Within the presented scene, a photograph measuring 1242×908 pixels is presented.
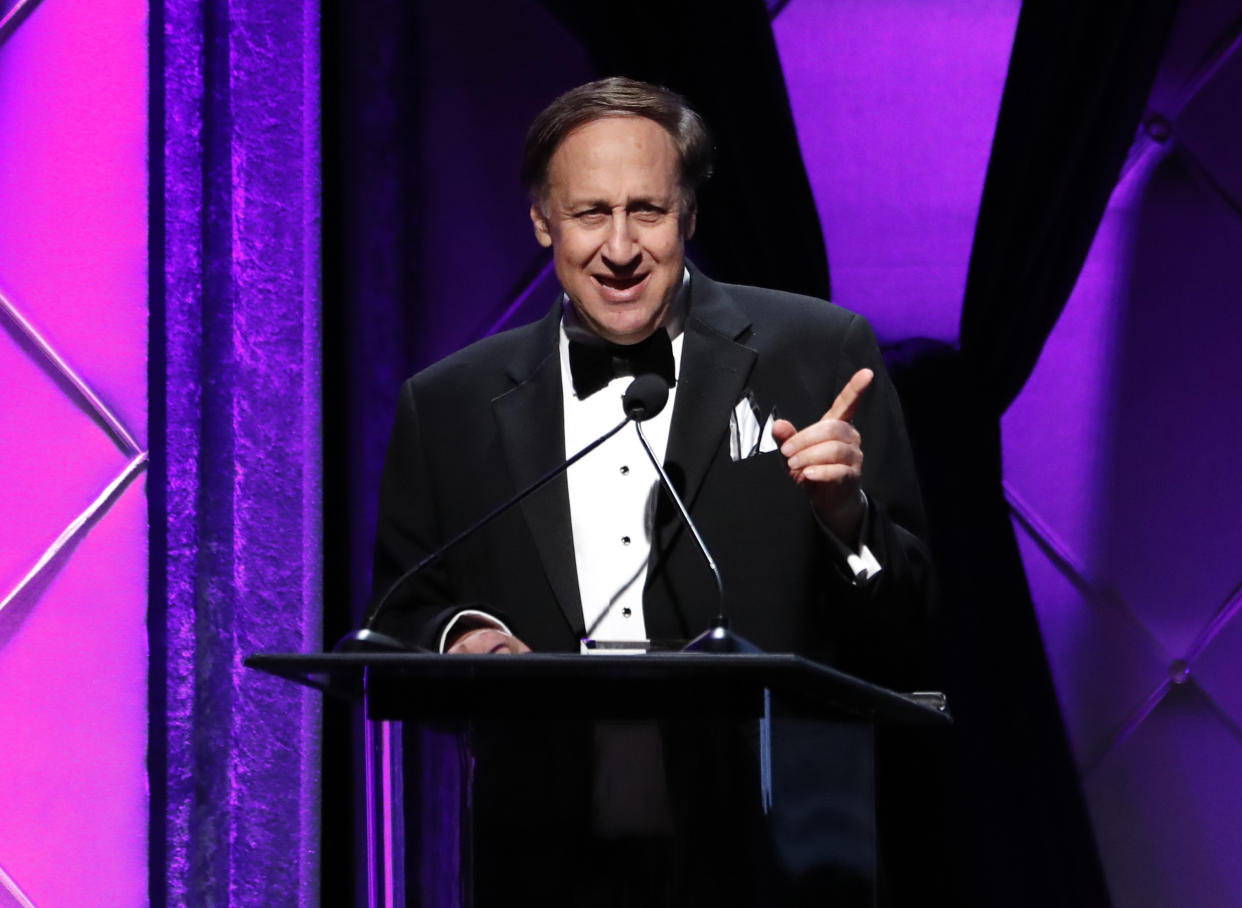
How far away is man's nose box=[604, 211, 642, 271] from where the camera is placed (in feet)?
5.50

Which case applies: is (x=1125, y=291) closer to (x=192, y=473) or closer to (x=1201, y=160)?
(x=1201, y=160)

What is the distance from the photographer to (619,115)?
170cm

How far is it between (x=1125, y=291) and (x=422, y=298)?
105 cm

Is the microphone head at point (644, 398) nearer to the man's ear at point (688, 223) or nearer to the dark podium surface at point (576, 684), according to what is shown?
the dark podium surface at point (576, 684)

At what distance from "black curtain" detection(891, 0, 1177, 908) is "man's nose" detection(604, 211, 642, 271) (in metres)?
0.70

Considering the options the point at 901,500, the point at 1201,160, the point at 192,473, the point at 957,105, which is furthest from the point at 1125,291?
the point at 192,473

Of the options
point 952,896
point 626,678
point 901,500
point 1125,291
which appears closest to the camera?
point 626,678

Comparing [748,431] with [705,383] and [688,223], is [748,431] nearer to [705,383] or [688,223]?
[705,383]

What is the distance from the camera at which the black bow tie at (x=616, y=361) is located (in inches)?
67.2

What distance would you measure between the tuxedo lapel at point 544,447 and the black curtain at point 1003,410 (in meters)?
0.72

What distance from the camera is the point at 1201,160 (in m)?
2.26

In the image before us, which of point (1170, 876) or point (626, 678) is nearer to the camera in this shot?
point (626, 678)

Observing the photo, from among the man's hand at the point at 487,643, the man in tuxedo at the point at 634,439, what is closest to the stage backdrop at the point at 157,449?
the man in tuxedo at the point at 634,439

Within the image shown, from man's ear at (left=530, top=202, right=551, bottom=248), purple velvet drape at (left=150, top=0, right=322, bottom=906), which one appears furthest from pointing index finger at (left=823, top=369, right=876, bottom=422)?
purple velvet drape at (left=150, top=0, right=322, bottom=906)
